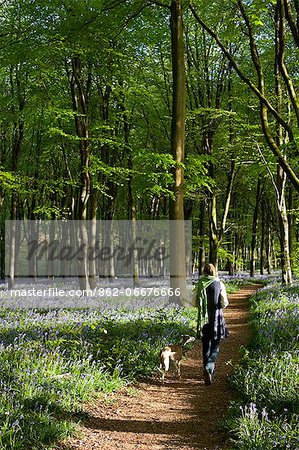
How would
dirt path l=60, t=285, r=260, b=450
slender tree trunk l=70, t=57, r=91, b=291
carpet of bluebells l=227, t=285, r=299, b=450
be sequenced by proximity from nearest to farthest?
carpet of bluebells l=227, t=285, r=299, b=450
dirt path l=60, t=285, r=260, b=450
slender tree trunk l=70, t=57, r=91, b=291

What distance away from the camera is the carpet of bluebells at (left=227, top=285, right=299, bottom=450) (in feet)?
14.4

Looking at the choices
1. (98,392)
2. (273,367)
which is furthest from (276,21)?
(98,392)

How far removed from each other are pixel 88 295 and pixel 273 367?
1164 cm

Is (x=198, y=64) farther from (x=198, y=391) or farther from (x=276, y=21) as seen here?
(x=198, y=391)

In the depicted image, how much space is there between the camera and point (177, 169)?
47.1 feet

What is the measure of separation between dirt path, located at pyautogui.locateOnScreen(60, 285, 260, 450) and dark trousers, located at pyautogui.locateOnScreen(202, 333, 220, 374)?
13.3 inches

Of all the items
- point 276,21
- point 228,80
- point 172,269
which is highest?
point 228,80

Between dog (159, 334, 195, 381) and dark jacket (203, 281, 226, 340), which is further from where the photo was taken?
dark jacket (203, 281, 226, 340)

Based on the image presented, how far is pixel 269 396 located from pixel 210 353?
2120 mm

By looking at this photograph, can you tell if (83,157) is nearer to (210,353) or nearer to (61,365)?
(210,353)

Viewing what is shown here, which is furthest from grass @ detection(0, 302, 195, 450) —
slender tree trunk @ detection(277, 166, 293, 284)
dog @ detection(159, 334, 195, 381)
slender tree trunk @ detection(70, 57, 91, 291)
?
slender tree trunk @ detection(277, 166, 293, 284)

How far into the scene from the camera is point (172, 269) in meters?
14.1

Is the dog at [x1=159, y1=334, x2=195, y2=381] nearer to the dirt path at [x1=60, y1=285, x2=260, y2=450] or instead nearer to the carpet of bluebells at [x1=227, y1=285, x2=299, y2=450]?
the dirt path at [x1=60, y1=285, x2=260, y2=450]
